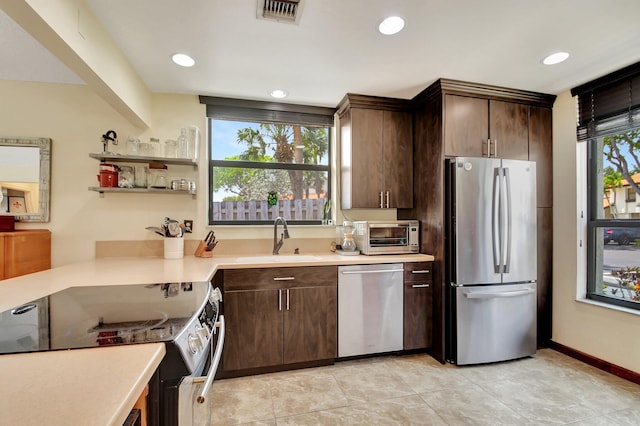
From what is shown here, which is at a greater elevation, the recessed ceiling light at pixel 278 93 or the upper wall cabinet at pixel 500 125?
the recessed ceiling light at pixel 278 93

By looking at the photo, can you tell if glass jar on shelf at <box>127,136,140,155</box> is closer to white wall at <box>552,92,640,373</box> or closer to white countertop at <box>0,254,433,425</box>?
white countertop at <box>0,254,433,425</box>

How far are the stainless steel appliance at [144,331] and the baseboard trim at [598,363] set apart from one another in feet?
10.3

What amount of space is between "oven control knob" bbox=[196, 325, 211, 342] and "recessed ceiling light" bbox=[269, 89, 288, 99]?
2.28 m

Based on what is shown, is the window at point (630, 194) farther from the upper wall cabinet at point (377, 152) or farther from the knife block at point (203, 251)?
the knife block at point (203, 251)

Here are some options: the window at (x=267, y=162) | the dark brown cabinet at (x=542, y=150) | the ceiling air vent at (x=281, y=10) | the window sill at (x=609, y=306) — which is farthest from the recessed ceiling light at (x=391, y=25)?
the window sill at (x=609, y=306)

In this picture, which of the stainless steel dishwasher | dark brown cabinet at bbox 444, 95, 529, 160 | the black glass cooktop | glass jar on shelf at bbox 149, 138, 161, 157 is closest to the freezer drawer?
the stainless steel dishwasher

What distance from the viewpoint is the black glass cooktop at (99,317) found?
2.76ft

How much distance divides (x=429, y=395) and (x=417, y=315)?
0.71m

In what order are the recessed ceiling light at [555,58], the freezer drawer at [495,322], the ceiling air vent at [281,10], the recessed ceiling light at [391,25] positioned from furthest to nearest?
1. the freezer drawer at [495,322]
2. the recessed ceiling light at [555,58]
3. the recessed ceiling light at [391,25]
4. the ceiling air vent at [281,10]

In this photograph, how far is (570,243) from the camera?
2.73 meters

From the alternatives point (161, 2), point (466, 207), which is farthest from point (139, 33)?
point (466, 207)

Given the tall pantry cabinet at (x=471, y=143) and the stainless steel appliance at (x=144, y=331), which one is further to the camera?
the tall pantry cabinet at (x=471, y=143)

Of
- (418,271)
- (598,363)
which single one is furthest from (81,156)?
(598,363)

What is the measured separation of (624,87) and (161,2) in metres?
3.46
